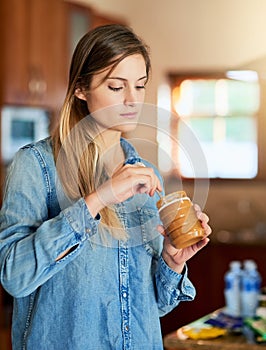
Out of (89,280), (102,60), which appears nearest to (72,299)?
(89,280)

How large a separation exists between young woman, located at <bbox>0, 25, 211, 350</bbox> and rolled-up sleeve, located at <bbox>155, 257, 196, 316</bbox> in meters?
0.04

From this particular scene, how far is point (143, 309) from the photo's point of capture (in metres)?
1.74

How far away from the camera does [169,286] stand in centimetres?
177

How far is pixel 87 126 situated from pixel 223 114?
5025 millimetres

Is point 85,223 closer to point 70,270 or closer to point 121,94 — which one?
point 70,270

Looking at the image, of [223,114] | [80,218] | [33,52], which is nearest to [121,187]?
[80,218]

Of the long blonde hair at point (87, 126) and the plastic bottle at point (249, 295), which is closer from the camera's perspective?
the long blonde hair at point (87, 126)

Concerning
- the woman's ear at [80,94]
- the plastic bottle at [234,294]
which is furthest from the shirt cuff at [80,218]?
the plastic bottle at [234,294]

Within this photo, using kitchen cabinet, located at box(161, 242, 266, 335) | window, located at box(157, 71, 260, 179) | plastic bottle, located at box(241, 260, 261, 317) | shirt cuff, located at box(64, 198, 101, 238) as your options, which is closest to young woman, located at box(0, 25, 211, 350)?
shirt cuff, located at box(64, 198, 101, 238)

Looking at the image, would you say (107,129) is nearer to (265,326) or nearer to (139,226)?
(139,226)

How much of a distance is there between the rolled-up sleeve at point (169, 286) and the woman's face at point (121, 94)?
0.34 meters

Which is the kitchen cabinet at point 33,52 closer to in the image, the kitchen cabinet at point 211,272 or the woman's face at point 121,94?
the kitchen cabinet at point 211,272

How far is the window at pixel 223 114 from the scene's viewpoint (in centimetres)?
654

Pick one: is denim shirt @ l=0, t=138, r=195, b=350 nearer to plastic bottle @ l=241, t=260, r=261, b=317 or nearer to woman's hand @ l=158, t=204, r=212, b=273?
woman's hand @ l=158, t=204, r=212, b=273
